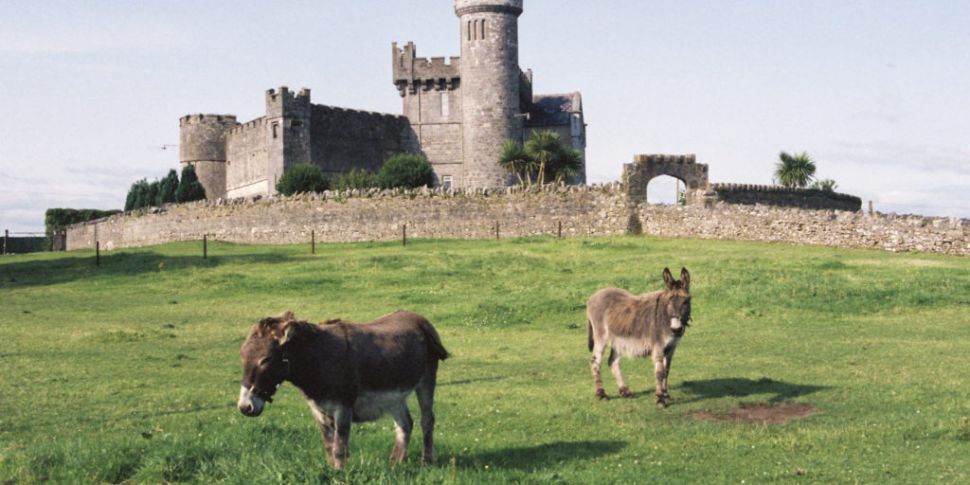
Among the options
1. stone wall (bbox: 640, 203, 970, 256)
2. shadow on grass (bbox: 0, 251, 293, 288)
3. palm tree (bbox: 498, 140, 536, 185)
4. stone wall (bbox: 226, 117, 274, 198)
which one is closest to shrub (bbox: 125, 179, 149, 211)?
stone wall (bbox: 226, 117, 274, 198)

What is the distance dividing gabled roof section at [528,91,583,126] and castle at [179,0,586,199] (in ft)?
0.34

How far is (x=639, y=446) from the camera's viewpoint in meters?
13.6

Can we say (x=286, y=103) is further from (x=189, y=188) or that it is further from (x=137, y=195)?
(x=137, y=195)

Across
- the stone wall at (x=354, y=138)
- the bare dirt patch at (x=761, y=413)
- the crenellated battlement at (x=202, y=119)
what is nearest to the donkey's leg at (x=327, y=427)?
the bare dirt patch at (x=761, y=413)

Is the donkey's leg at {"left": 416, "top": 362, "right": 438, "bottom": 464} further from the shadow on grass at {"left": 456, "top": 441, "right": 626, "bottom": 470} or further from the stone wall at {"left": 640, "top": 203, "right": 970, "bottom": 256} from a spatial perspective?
the stone wall at {"left": 640, "top": 203, "right": 970, "bottom": 256}

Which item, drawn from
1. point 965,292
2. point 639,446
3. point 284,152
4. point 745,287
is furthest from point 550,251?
point 284,152

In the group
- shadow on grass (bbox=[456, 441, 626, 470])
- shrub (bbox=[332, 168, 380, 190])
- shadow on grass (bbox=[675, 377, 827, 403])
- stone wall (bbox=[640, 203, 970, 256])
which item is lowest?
shadow on grass (bbox=[456, 441, 626, 470])

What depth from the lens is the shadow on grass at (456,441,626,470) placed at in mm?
12484

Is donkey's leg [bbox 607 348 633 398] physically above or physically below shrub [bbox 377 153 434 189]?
below

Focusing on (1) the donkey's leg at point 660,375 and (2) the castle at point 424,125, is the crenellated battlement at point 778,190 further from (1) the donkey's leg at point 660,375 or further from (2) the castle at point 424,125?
(1) the donkey's leg at point 660,375

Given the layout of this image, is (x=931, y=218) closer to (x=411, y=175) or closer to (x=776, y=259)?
(x=776, y=259)

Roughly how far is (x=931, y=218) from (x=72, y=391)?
3334 cm

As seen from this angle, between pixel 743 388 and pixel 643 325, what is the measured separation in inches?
92.3

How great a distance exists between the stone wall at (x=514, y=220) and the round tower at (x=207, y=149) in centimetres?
2112
